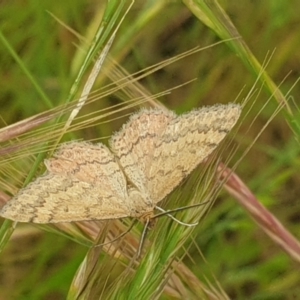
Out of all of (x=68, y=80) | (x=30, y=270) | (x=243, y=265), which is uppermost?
(x=68, y=80)

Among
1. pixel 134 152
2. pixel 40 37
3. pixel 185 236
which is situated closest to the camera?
pixel 185 236

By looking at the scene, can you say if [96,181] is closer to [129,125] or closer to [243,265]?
[129,125]

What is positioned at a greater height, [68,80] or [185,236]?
[68,80]

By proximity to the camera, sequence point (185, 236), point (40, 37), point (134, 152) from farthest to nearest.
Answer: point (40, 37), point (134, 152), point (185, 236)

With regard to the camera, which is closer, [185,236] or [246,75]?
[185,236]

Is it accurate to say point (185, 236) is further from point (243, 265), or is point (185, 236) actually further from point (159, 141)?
point (243, 265)

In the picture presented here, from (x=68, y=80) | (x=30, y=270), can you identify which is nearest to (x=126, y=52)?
(x=68, y=80)
